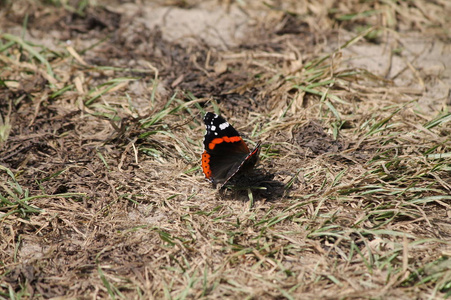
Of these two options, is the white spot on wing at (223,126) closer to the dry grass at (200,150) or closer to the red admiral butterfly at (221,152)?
the red admiral butterfly at (221,152)

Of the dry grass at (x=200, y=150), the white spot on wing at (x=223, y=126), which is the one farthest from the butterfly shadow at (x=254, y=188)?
the white spot on wing at (x=223, y=126)

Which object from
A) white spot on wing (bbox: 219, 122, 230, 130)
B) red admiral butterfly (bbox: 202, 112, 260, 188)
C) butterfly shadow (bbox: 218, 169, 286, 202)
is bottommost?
butterfly shadow (bbox: 218, 169, 286, 202)

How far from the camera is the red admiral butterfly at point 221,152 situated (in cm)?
311

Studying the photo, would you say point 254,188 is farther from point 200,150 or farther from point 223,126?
point 200,150

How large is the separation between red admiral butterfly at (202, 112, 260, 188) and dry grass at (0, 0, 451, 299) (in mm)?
183

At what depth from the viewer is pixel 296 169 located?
3.35 m

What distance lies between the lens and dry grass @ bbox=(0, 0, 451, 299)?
104 inches

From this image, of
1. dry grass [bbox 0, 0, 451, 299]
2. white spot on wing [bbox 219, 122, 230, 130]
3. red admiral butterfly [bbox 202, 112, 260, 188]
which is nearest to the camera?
dry grass [bbox 0, 0, 451, 299]

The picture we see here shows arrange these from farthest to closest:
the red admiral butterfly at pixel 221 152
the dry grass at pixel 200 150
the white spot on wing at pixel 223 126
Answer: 1. the white spot on wing at pixel 223 126
2. the red admiral butterfly at pixel 221 152
3. the dry grass at pixel 200 150

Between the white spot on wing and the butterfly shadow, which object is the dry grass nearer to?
the butterfly shadow

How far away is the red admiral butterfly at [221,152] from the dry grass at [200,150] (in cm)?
18

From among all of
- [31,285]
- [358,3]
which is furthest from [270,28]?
[31,285]

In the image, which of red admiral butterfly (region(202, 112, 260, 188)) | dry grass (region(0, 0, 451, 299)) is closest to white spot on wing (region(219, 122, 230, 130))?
red admiral butterfly (region(202, 112, 260, 188))

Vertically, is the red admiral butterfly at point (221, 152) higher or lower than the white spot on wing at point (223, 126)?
lower
